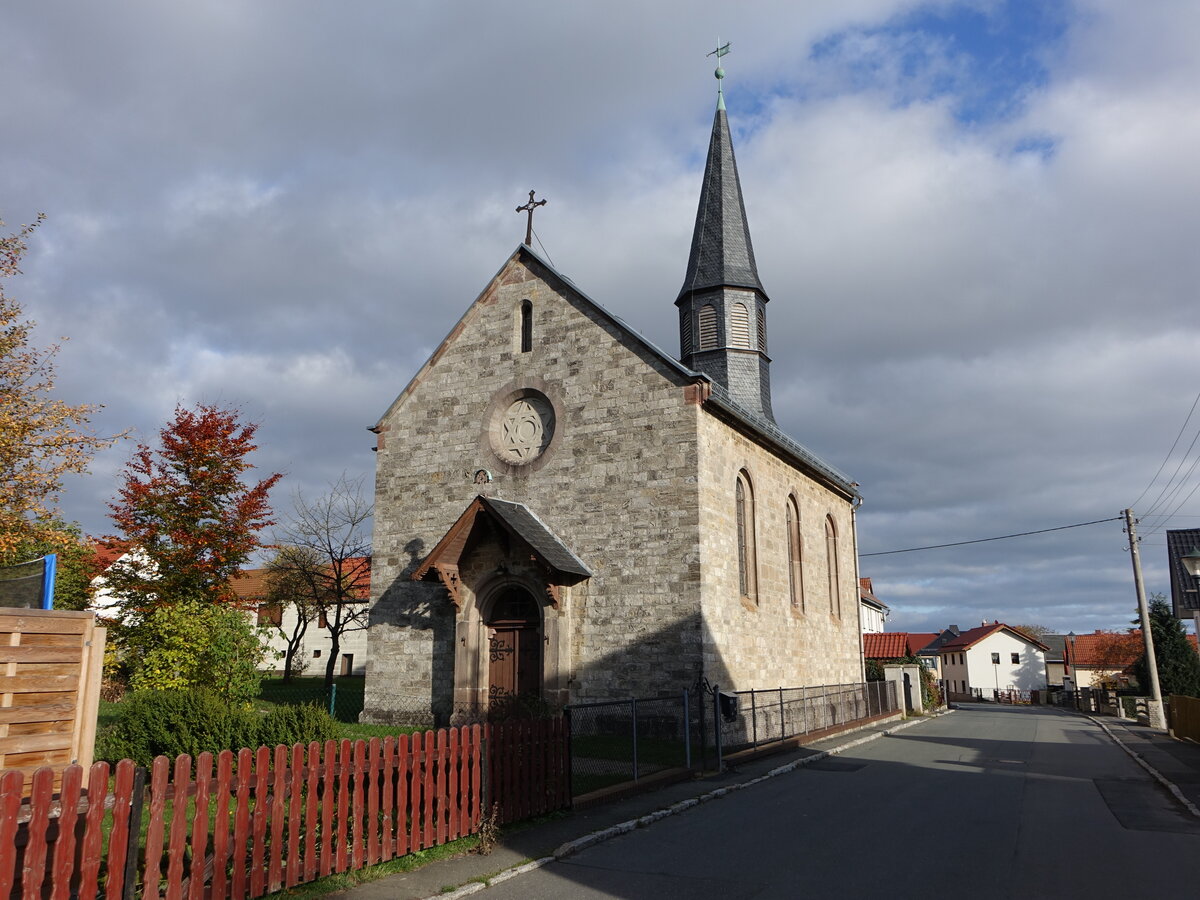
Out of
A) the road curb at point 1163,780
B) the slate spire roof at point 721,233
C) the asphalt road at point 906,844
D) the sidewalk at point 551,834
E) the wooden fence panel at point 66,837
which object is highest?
the slate spire roof at point 721,233

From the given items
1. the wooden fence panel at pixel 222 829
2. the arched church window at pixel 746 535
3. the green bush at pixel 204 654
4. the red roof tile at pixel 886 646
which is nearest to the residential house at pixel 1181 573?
the red roof tile at pixel 886 646

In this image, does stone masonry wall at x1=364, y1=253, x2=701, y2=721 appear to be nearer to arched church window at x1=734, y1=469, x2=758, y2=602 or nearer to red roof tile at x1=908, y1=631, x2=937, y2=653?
arched church window at x1=734, y1=469, x2=758, y2=602

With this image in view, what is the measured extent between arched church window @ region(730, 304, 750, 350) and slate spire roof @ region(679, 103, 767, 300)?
0.76m

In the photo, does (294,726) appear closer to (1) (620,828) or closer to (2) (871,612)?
(1) (620,828)

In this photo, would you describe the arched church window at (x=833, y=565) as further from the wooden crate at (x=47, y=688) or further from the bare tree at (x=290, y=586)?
the wooden crate at (x=47, y=688)

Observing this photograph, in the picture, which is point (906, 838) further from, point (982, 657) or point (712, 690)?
point (982, 657)

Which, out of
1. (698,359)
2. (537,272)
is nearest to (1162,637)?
(698,359)

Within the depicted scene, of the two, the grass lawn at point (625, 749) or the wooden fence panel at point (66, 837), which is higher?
the wooden fence panel at point (66, 837)

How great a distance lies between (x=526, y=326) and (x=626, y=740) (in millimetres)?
10334

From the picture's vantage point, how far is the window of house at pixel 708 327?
26.7 meters

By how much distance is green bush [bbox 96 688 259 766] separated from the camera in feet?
36.5

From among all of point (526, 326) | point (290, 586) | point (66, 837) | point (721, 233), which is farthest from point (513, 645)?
point (290, 586)

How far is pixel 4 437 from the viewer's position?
18359 mm

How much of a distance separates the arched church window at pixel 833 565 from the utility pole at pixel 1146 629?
1245 centimetres
